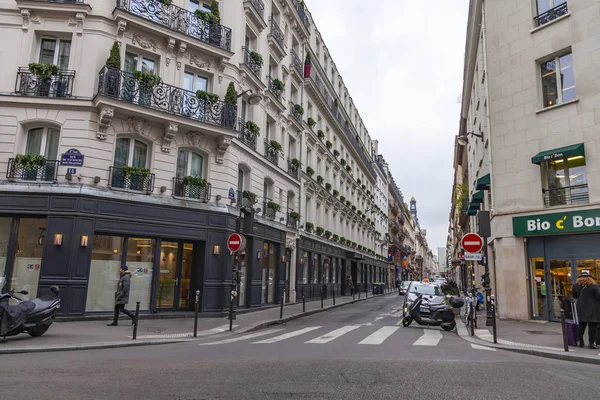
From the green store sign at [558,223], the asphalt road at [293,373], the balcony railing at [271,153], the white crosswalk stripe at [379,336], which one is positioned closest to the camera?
the asphalt road at [293,373]

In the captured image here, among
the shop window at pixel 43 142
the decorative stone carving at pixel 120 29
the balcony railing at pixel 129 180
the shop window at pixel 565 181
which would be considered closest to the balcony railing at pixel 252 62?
the decorative stone carving at pixel 120 29

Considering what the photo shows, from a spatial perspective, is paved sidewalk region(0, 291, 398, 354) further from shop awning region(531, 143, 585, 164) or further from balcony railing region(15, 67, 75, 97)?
shop awning region(531, 143, 585, 164)

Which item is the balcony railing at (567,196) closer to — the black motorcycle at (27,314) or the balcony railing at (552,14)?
the balcony railing at (552,14)

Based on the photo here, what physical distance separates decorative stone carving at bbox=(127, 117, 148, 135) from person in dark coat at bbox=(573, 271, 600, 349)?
1387 cm

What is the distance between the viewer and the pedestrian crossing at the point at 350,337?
10.3 m

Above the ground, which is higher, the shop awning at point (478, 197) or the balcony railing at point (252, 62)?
the balcony railing at point (252, 62)

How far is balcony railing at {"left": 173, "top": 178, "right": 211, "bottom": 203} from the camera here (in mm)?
15938

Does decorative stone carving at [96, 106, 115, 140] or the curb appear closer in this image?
the curb

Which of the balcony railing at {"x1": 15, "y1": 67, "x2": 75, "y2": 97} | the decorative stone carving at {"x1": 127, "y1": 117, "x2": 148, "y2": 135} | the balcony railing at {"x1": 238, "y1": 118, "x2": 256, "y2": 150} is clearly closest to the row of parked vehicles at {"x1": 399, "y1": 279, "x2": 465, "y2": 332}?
the balcony railing at {"x1": 238, "y1": 118, "x2": 256, "y2": 150}

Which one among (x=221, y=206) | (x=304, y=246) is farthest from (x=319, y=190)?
(x=221, y=206)

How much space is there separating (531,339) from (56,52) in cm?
1689

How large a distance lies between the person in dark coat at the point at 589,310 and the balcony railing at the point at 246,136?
13314 mm

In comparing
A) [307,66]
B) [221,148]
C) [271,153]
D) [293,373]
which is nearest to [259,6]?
[271,153]

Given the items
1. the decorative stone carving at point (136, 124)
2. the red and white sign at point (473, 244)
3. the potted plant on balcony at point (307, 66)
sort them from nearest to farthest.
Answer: the red and white sign at point (473, 244), the decorative stone carving at point (136, 124), the potted plant on balcony at point (307, 66)
